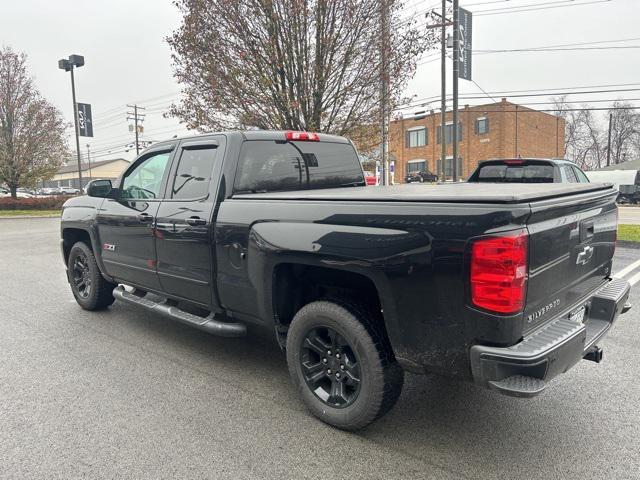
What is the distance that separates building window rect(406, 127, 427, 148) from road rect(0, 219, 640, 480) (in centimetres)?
4859

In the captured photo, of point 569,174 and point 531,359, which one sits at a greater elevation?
point 569,174

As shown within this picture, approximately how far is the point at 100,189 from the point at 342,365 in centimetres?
322

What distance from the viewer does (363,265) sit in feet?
8.74

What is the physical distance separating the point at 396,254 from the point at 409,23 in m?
9.23

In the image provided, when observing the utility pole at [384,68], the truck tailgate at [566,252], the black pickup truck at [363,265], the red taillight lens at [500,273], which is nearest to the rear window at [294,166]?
the black pickup truck at [363,265]

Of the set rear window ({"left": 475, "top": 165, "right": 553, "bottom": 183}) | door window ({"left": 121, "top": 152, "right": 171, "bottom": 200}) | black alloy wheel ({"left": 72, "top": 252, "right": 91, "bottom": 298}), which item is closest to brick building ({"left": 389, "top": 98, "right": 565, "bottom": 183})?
rear window ({"left": 475, "top": 165, "right": 553, "bottom": 183})

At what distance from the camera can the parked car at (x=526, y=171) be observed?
30.5 feet

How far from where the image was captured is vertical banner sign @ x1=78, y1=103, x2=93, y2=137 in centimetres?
2950

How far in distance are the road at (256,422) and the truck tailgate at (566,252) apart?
774mm

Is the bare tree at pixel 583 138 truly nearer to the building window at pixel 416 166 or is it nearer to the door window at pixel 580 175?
the building window at pixel 416 166

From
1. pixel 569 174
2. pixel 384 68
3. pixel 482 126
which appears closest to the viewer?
pixel 569 174

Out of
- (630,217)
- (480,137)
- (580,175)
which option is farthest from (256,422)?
(480,137)

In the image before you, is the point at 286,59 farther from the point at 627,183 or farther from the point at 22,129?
the point at 627,183

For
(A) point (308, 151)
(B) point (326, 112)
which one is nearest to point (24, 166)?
(B) point (326, 112)
